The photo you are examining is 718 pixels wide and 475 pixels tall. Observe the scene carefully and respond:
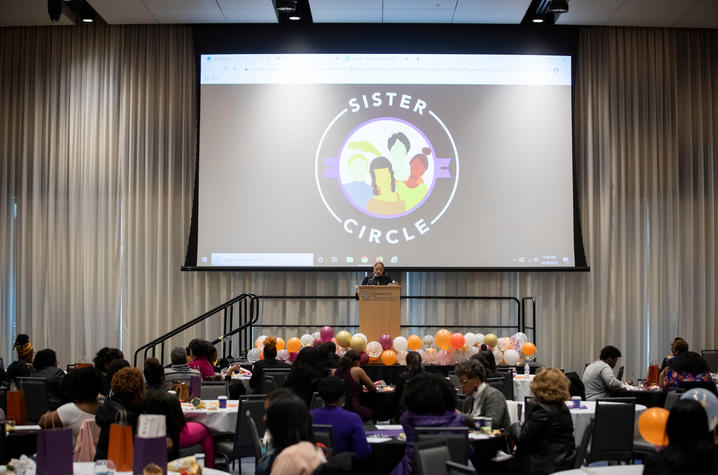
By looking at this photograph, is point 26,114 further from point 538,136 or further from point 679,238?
point 679,238

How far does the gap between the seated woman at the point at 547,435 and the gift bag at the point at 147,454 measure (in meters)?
2.33

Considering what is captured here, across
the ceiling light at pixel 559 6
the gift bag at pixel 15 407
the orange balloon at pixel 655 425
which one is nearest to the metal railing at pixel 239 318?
the gift bag at pixel 15 407

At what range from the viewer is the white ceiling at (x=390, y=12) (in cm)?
1223

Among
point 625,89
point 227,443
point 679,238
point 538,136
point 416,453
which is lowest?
point 227,443

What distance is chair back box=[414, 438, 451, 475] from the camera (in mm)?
4406

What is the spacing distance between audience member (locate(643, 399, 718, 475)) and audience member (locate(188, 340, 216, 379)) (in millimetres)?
6096

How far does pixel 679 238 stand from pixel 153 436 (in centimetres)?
1111

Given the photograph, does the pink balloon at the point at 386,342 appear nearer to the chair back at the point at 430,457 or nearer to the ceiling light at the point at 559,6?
the ceiling light at the point at 559,6

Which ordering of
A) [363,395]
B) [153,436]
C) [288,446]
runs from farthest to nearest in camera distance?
[363,395] → [153,436] → [288,446]

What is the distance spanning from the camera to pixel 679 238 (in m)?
13.3

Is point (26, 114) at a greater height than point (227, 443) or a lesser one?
greater

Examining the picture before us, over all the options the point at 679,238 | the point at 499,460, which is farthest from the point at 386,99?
the point at 499,460

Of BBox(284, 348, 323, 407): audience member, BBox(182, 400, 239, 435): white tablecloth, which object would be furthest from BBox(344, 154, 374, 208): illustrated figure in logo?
BBox(182, 400, 239, 435): white tablecloth

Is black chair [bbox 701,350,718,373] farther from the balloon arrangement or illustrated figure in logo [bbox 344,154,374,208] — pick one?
illustrated figure in logo [bbox 344,154,374,208]
